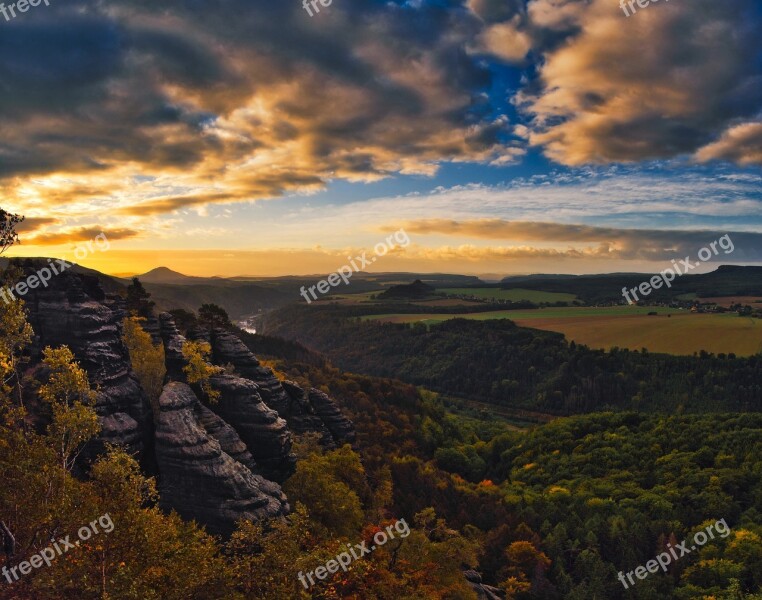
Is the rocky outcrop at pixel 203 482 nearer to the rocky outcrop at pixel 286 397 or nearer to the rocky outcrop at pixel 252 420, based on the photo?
the rocky outcrop at pixel 252 420

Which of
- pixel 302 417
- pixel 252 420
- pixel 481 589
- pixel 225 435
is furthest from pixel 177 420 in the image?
pixel 481 589

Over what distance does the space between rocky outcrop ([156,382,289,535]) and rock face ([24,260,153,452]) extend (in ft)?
15.7

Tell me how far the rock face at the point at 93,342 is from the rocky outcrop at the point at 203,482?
478 cm

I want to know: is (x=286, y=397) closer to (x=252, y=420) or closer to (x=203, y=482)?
(x=252, y=420)

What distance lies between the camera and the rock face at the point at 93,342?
43188 millimetres

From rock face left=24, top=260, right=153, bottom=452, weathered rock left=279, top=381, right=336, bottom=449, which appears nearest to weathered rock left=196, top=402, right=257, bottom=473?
rock face left=24, top=260, right=153, bottom=452

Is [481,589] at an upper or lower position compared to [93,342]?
lower

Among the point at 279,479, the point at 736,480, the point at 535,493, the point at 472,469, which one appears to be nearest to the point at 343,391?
the point at 472,469

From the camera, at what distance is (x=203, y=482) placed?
3894 centimetres

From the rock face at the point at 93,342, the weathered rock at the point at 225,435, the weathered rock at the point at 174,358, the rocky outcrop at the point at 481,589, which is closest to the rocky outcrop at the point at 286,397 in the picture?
the weathered rock at the point at 174,358

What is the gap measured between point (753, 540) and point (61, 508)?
285ft

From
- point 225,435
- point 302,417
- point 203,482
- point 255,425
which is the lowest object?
point 302,417

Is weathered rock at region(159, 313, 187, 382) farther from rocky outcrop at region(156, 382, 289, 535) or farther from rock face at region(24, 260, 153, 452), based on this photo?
rocky outcrop at region(156, 382, 289, 535)

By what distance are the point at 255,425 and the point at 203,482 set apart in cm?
1181
